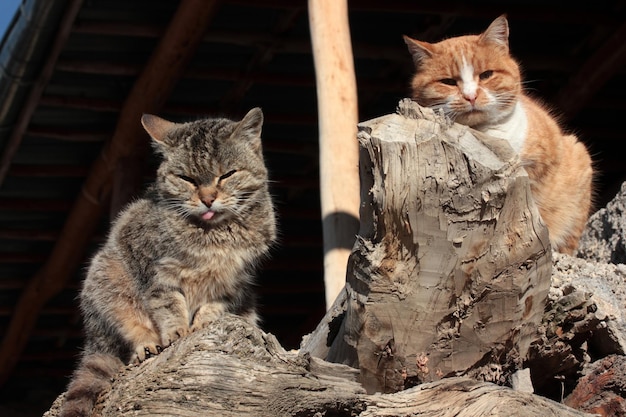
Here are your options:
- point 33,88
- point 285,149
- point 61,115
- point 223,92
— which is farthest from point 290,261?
point 33,88

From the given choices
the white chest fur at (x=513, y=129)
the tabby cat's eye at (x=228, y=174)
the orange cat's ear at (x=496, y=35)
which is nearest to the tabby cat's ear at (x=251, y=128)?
the tabby cat's eye at (x=228, y=174)

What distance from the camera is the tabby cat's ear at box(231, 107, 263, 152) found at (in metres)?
4.76

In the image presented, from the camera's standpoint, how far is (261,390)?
2934 millimetres

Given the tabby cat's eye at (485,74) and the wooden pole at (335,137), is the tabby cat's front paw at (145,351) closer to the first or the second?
the wooden pole at (335,137)

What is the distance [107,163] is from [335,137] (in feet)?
10.4

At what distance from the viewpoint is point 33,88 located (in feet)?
22.7

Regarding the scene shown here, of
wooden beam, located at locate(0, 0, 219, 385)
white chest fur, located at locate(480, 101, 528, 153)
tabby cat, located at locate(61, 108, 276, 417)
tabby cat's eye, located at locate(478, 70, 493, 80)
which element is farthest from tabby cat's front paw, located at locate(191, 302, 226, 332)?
wooden beam, located at locate(0, 0, 219, 385)

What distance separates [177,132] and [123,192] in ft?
9.09

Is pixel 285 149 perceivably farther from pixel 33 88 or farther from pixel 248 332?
pixel 248 332

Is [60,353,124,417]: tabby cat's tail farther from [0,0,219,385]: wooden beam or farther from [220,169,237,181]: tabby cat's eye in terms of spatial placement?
[0,0,219,385]: wooden beam

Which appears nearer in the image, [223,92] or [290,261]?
[223,92]

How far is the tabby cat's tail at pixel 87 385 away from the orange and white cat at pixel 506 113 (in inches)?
83.0

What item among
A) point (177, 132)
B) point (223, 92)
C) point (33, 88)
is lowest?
point (177, 132)

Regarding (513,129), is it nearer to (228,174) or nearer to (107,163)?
(228,174)
